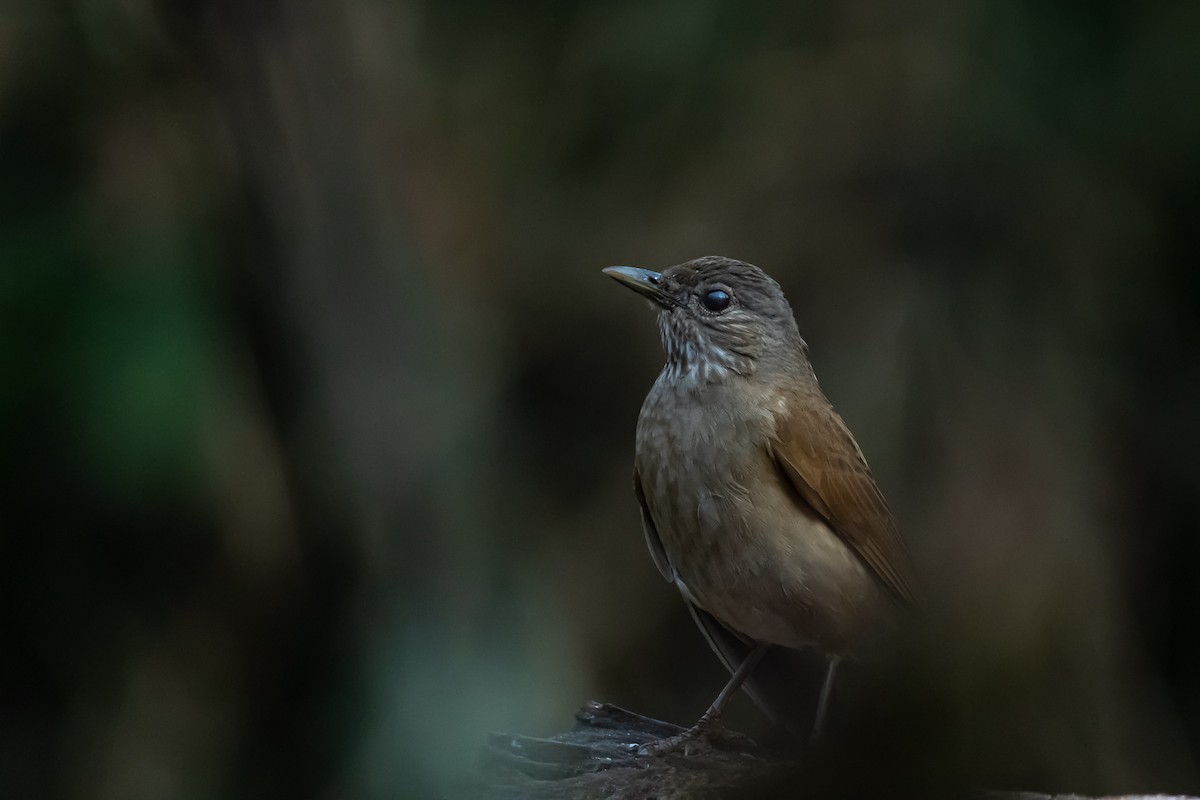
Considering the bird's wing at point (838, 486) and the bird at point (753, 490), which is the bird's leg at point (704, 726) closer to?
the bird at point (753, 490)

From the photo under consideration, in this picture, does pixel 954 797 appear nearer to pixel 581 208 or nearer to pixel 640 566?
pixel 640 566

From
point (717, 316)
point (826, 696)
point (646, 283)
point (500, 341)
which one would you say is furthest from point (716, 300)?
point (500, 341)

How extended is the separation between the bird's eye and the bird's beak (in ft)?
0.40

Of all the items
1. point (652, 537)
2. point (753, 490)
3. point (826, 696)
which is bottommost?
point (826, 696)

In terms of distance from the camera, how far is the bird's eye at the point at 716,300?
14.8 feet

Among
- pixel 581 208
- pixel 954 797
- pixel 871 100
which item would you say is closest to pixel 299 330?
pixel 581 208

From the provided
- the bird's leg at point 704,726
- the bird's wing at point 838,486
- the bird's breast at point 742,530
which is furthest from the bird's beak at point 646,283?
the bird's leg at point 704,726

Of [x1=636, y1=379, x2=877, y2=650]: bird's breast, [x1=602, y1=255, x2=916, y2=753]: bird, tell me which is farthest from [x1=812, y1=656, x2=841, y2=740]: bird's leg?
[x1=636, y1=379, x2=877, y2=650]: bird's breast

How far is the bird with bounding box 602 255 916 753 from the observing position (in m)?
4.04

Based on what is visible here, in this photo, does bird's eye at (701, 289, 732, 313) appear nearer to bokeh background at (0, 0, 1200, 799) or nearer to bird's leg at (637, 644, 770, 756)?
bird's leg at (637, 644, 770, 756)

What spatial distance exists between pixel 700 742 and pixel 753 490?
2.65 feet

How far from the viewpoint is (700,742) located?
4.24 meters

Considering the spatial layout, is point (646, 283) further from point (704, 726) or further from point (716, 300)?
point (704, 726)

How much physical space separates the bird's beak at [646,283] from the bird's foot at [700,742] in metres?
1.31
